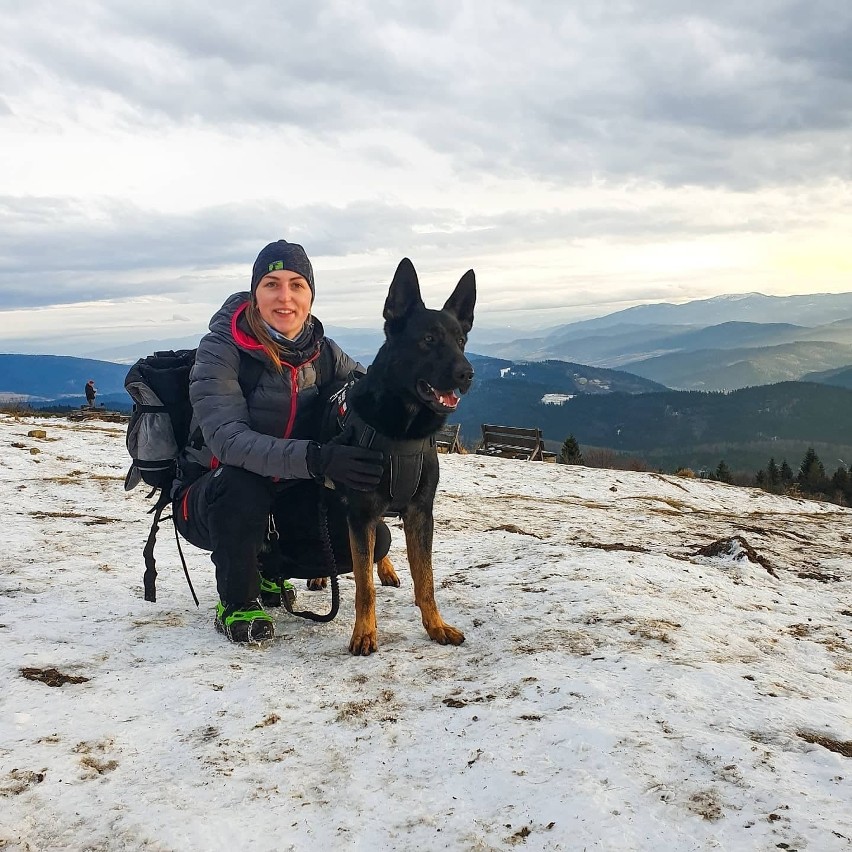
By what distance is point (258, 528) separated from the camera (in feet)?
12.8

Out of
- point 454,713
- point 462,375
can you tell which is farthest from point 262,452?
point 454,713

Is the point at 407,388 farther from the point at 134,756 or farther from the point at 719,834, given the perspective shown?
the point at 719,834

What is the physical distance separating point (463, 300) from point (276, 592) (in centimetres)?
252

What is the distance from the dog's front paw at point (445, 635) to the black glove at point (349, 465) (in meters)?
1.05

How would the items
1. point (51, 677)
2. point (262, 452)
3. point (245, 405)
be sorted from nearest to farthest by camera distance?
1. point (51, 677)
2. point (262, 452)
3. point (245, 405)

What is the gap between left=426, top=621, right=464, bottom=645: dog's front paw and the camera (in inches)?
153

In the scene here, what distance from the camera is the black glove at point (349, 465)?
11.8ft

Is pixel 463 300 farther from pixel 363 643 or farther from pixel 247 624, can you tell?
pixel 247 624

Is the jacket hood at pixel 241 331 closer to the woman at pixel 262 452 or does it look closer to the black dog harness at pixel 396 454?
the woman at pixel 262 452

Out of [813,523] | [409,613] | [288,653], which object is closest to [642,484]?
[813,523]

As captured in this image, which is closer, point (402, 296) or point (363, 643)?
point (363, 643)

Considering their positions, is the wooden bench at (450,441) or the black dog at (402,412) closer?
the black dog at (402,412)

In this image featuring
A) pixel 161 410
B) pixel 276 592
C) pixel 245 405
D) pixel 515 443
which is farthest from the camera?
pixel 515 443

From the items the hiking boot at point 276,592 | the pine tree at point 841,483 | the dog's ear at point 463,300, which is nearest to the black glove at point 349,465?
the dog's ear at point 463,300
